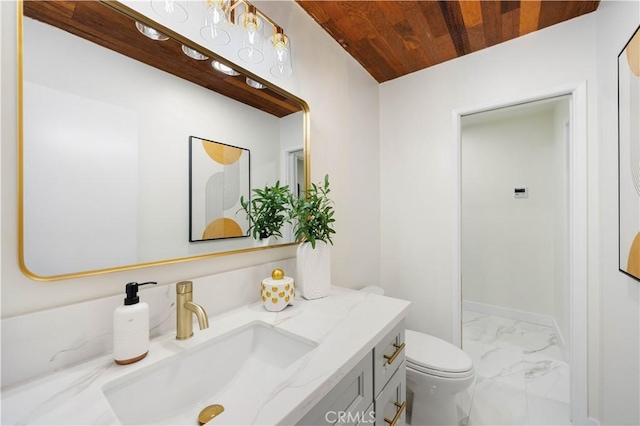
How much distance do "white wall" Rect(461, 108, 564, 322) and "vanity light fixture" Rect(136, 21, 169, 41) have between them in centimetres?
267

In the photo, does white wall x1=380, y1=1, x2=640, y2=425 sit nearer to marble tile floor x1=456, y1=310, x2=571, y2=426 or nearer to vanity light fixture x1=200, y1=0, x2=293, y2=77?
marble tile floor x1=456, y1=310, x2=571, y2=426

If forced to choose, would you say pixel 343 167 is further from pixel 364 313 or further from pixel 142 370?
pixel 142 370

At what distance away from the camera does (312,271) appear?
1185 millimetres

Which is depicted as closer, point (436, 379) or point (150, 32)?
point (150, 32)

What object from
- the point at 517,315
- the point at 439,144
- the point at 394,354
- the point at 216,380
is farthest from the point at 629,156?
the point at 517,315

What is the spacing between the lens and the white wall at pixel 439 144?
1.52m

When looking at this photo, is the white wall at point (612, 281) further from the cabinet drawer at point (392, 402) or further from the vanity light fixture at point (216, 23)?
the vanity light fixture at point (216, 23)

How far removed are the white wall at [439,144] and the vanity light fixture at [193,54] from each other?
5.15 ft

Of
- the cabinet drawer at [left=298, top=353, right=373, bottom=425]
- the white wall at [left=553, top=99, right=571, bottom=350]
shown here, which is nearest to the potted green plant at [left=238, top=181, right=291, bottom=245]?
the cabinet drawer at [left=298, top=353, right=373, bottom=425]

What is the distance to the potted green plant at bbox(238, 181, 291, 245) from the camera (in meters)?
1.19

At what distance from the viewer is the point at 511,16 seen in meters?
1.52

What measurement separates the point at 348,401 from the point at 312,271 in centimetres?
52

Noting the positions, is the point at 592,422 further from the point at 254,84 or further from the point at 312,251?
the point at 254,84

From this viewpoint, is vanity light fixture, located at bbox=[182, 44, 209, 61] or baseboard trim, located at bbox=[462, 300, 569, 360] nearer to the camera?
vanity light fixture, located at bbox=[182, 44, 209, 61]
